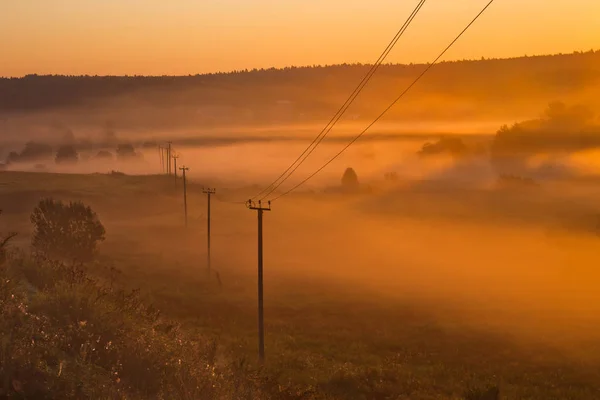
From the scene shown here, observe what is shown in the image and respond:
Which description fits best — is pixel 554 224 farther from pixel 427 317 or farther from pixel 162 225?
pixel 427 317

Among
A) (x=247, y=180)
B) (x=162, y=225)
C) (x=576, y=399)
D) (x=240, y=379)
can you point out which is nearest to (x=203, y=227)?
(x=162, y=225)

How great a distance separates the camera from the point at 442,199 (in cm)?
14938

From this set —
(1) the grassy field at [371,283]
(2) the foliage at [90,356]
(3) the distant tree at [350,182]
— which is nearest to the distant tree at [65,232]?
(1) the grassy field at [371,283]

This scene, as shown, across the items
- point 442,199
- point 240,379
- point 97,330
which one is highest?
point 442,199

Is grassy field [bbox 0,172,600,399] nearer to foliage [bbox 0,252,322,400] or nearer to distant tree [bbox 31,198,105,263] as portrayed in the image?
distant tree [bbox 31,198,105,263]

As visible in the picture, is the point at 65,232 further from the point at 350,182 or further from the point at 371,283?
the point at 350,182

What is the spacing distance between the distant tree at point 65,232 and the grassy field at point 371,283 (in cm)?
307

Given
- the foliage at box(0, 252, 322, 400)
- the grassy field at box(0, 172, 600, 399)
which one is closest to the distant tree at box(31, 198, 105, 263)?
the grassy field at box(0, 172, 600, 399)

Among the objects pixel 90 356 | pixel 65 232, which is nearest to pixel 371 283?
pixel 65 232

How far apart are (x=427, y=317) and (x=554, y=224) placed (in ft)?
281

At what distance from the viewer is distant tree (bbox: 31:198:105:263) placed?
56.5 metres

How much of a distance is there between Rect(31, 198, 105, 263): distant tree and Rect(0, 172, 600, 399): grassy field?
307 centimetres

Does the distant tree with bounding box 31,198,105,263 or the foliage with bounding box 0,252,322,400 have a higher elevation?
the distant tree with bounding box 31,198,105,263

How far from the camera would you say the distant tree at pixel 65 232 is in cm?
5647
